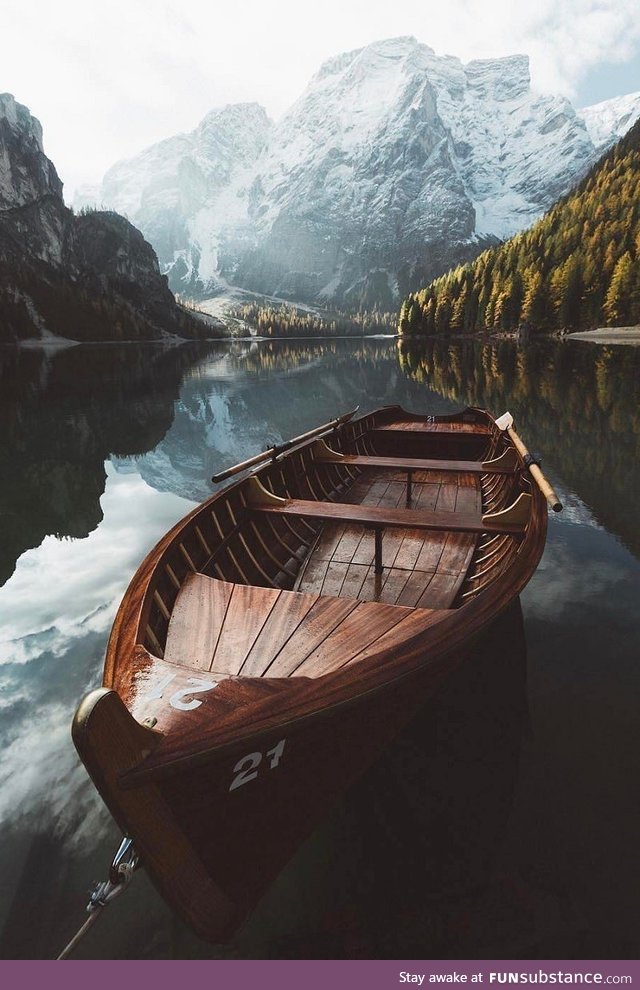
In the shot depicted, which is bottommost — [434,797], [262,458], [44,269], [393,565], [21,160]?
[434,797]

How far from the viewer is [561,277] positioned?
8225 cm

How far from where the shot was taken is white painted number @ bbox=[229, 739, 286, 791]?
10.8 ft

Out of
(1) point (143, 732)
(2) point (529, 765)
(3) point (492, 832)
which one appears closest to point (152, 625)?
(1) point (143, 732)

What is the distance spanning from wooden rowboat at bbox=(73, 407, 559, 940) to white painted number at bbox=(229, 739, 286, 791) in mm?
14

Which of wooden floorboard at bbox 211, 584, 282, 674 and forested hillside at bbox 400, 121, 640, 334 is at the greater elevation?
forested hillside at bbox 400, 121, 640, 334

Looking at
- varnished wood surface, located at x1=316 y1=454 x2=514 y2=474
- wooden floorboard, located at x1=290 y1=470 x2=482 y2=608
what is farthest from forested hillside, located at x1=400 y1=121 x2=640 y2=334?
wooden floorboard, located at x1=290 y1=470 x2=482 y2=608

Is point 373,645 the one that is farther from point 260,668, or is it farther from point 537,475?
point 537,475

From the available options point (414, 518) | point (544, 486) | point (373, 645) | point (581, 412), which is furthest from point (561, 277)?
point (373, 645)

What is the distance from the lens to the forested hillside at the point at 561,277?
79438 millimetres

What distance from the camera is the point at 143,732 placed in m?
2.96

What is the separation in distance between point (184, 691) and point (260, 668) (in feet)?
3.65

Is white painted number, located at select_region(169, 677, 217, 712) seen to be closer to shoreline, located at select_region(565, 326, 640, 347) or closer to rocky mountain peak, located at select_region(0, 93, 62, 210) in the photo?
shoreline, located at select_region(565, 326, 640, 347)

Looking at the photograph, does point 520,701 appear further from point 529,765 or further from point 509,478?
point 509,478
